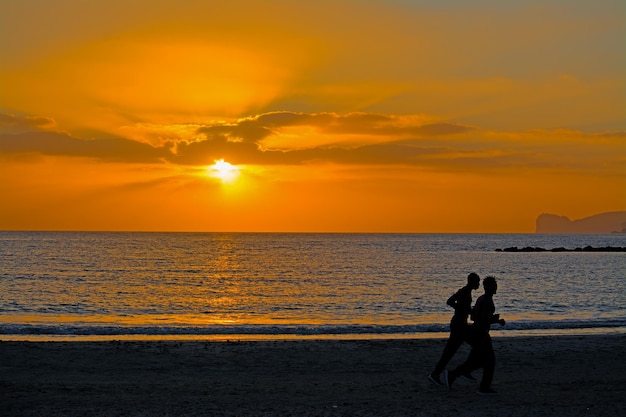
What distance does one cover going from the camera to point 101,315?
105 feet

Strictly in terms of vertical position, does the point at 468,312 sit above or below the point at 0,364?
above

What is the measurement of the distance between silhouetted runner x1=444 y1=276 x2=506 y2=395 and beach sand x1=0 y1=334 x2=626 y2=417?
0.45 m

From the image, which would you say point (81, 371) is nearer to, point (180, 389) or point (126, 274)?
point (180, 389)

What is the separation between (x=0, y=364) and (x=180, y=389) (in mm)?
5281

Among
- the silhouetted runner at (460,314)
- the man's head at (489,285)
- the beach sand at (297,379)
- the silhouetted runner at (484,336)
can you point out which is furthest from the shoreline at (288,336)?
the man's head at (489,285)

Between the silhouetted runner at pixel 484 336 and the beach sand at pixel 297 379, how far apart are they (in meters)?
0.45

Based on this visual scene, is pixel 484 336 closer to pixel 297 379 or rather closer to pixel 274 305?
pixel 297 379

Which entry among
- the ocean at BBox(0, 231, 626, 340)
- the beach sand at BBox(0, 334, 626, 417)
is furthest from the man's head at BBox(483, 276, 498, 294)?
the ocean at BBox(0, 231, 626, 340)

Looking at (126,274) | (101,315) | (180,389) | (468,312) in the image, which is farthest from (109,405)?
(126,274)

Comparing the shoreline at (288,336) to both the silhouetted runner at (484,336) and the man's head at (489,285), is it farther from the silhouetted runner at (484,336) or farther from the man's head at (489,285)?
the man's head at (489,285)

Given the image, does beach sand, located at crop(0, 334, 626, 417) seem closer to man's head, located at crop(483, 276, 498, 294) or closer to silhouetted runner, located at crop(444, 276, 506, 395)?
silhouetted runner, located at crop(444, 276, 506, 395)

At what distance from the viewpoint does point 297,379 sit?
49.5ft

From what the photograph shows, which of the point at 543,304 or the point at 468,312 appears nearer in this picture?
the point at 468,312

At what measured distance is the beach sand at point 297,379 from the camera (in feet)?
39.8
